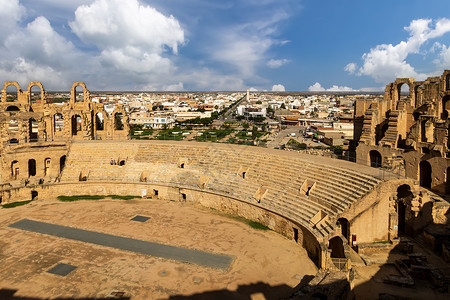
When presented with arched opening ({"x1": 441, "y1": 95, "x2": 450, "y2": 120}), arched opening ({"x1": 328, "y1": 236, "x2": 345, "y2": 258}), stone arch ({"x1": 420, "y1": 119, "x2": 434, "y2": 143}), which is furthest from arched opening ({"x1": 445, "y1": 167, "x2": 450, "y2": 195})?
arched opening ({"x1": 328, "y1": 236, "x2": 345, "y2": 258})

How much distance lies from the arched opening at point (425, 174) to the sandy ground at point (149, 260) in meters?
14.2

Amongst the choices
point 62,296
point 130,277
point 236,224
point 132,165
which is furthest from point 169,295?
point 132,165

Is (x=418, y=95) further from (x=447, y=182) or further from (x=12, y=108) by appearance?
(x=12, y=108)

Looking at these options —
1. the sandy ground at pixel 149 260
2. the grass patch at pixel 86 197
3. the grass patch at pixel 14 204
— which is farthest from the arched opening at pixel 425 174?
the grass patch at pixel 14 204

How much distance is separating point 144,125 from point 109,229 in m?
70.1

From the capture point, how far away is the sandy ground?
1535 cm

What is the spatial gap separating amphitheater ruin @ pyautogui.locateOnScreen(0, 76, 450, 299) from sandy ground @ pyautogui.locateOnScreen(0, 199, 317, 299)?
1588 millimetres

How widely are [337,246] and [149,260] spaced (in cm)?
1036

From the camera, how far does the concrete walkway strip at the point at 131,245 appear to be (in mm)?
17892

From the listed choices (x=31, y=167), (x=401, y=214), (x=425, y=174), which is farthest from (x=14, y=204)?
(x=425, y=174)

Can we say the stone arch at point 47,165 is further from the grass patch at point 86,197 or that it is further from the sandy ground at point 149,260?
the sandy ground at point 149,260

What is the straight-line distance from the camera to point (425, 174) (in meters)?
26.9

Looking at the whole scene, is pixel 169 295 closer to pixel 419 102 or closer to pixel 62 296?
pixel 62 296

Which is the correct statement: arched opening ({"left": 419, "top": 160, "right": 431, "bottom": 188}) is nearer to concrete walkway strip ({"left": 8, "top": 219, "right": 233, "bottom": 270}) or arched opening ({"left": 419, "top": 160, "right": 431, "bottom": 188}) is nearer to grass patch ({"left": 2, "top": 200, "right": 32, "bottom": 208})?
concrete walkway strip ({"left": 8, "top": 219, "right": 233, "bottom": 270})
